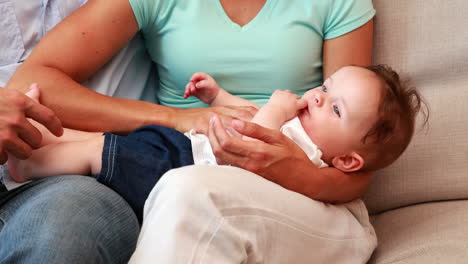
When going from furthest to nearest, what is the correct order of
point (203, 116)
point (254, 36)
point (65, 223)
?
Answer: point (254, 36) → point (203, 116) → point (65, 223)

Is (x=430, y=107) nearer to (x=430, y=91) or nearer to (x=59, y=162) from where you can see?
(x=430, y=91)

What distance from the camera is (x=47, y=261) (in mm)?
788

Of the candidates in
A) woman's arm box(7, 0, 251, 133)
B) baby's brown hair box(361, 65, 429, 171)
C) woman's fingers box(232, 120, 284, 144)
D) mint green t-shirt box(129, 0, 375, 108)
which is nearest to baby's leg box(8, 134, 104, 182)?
woman's arm box(7, 0, 251, 133)

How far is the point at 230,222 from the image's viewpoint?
87cm

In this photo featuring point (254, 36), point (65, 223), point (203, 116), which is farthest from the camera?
point (254, 36)

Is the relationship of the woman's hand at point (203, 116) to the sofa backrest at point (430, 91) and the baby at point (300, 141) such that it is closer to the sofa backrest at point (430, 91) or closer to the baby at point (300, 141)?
the baby at point (300, 141)

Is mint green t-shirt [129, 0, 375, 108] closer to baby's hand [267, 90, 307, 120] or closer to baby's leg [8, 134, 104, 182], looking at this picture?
baby's hand [267, 90, 307, 120]

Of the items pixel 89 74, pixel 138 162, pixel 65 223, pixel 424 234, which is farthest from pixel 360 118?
pixel 89 74

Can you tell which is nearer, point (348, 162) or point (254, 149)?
point (254, 149)

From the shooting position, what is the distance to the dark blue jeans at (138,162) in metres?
1.05

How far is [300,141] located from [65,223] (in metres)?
0.51

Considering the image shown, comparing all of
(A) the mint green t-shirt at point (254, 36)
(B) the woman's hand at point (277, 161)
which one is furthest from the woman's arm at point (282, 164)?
(A) the mint green t-shirt at point (254, 36)

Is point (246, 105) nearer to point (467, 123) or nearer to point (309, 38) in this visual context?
point (309, 38)

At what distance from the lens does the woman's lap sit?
0.83 m
